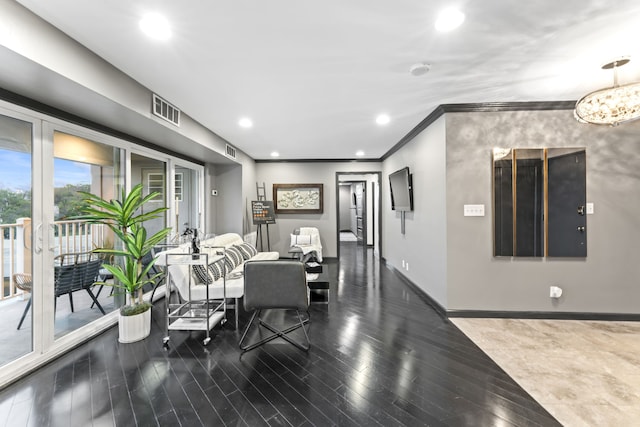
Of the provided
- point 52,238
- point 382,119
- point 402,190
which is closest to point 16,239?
point 52,238

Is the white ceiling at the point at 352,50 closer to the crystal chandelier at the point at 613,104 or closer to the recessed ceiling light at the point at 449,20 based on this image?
the recessed ceiling light at the point at 449,20

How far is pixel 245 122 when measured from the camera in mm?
3508

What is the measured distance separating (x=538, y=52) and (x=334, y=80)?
1.66 meters

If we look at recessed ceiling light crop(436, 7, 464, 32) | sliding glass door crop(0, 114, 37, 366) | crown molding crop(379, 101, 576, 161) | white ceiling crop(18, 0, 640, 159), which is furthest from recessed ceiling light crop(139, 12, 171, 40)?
crown molding crop(379, 101, 576, 161)

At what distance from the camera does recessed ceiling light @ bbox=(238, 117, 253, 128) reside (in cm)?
339

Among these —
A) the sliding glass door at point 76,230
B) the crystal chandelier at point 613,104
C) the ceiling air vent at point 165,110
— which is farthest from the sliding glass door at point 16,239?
the crystal chandelier at point 613,104

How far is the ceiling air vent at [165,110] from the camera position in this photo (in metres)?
2.61

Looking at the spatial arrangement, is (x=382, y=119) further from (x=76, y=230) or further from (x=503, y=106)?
(x=76, y=230)

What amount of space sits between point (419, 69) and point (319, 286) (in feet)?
8.71

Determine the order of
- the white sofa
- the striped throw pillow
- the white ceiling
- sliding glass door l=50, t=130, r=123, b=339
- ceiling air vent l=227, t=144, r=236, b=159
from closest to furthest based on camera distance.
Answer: the white ceiling, sliding glass door l=50, t=130, r=123, b=339, the white sofa, the striped throw pillow, ceiling air vent l=227, t=144, r=236, b=159

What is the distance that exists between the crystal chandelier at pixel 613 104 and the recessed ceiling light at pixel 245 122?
358 cm

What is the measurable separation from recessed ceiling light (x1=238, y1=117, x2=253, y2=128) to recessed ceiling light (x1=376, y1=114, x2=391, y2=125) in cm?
179

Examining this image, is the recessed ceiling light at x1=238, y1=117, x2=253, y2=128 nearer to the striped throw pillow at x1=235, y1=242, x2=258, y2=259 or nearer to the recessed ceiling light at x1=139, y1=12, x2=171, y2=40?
the recessed ceiling light at x1=139, y1=12, x2=171, y2=40

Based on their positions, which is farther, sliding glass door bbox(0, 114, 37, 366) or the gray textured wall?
→ the gray textured wall
